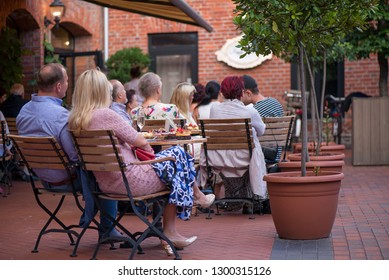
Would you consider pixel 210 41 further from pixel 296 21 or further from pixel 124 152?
pixel 124 152

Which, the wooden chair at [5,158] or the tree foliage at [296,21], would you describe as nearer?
the tree foliage at [296,21]

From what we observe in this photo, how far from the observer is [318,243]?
620cm

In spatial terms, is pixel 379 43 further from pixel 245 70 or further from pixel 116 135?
pixel 116 135

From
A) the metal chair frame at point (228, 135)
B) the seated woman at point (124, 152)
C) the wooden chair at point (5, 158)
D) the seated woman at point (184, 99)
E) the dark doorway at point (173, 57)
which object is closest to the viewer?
the seated woman at point (124, 152)

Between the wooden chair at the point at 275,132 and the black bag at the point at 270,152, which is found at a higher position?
the wooden chair at the point at 275,132

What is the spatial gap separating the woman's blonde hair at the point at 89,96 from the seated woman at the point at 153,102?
218 centimetres

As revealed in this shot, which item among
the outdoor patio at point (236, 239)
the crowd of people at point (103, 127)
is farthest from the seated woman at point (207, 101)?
the crowd of people at point (103, 127)

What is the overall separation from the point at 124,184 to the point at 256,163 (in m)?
2.43

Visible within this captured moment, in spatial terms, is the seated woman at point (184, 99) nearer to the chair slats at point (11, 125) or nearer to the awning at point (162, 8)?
the awning at point (162, 8)

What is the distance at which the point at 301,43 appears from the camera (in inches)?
262

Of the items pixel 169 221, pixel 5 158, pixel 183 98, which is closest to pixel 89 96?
pixel 169 221

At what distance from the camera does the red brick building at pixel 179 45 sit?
54.8ft

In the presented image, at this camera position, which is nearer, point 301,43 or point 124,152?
point 124,152

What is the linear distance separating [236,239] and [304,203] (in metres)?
0.71
